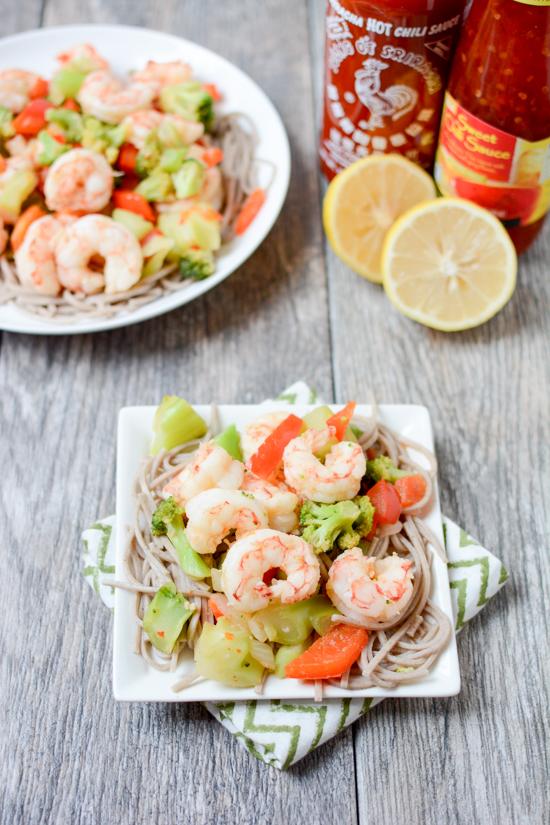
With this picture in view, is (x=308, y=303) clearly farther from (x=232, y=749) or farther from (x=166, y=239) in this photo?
(x=232, y=749)

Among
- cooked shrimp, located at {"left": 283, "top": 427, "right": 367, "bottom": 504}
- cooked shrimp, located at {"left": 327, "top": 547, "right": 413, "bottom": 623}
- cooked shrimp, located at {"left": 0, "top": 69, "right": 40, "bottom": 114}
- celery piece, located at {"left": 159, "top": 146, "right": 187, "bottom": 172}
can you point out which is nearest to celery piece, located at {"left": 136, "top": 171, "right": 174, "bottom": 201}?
celery piece, located at {"left": 159, "top": 146, "right": 187, "bottom": 172}

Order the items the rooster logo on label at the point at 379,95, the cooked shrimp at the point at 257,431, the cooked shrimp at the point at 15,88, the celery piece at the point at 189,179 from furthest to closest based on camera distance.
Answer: the cooked shrimp at the point at 15,88 → the celery piece at the point at 189,179 → the rooster logo on label at the point at 379,95 → the cooked shrimp at the point at 257,431

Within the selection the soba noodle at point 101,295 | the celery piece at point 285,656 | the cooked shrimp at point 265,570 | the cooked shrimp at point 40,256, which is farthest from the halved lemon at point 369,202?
the celery piece at point 285,656

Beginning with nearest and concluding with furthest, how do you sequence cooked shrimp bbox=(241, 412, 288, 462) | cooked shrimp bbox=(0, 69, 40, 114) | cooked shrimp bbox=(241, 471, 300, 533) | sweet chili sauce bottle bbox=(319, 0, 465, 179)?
cooked shrimp bbox=(241, 471, 300, 533), cooked shrimp bbox=(241, 412, 288, 462), sweet chili sauce bottle bbox=(319, 0, 465, 179), cooked shrimp bbox=(0, 69, 40, 114)

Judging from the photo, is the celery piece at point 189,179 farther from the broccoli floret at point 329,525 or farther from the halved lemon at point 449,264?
the broccoli floret at point 329,525

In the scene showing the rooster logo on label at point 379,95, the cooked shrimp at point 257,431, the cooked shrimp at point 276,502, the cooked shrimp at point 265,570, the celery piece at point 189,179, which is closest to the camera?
the cooked shrimp at point 265,570

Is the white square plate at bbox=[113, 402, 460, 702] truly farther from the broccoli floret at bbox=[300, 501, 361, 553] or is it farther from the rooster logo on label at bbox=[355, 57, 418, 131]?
the rooster logo on label at bbox=[355, 57, 418, 131]

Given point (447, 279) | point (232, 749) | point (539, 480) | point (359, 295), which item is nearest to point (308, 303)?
→ point (359, 295)

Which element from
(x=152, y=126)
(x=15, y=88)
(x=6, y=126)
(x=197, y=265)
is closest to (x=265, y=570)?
(x=197, y=265)

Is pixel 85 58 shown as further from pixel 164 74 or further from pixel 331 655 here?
pixel 331 655
